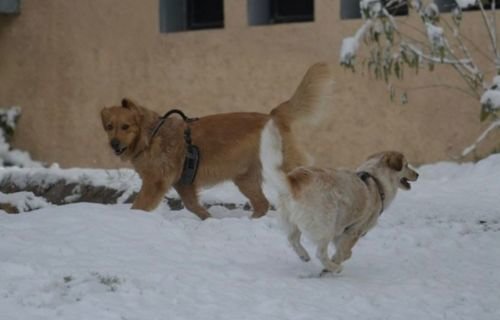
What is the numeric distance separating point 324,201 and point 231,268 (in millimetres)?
768

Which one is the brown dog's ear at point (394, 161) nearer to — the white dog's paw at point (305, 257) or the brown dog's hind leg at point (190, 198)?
the white dog's paw at point (305, 257)

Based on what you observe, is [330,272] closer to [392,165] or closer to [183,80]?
[392,165]

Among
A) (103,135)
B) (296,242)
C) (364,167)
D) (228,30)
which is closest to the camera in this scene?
(296,242)

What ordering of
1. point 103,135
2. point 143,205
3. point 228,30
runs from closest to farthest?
point 143,205, point 228,30, point 103,135

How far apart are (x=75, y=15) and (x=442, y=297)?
9154 millimetres

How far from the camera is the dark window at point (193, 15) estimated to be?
13.8m

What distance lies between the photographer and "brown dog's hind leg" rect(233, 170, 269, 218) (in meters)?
9.28

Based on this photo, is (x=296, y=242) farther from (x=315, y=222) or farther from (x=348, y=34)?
(x=348, y=34)

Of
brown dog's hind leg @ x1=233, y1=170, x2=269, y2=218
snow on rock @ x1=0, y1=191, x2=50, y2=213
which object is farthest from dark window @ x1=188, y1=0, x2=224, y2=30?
brown dog's hind leg @ x1=233, y1=170, x2=269, y2=218

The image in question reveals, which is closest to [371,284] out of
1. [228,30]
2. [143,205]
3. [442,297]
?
[442,297]

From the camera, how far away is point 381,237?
311 inches

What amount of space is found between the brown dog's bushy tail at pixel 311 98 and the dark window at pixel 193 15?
15.8ft

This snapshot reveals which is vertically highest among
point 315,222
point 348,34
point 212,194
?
point 348,34

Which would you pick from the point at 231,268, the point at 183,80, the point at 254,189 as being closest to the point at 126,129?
the point at 254,189
